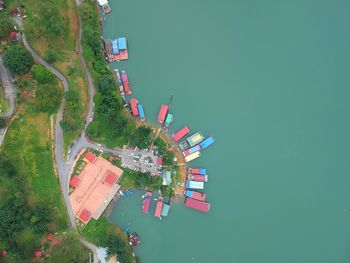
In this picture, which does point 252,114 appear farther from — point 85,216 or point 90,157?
point 85,216

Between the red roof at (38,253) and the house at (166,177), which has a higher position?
the house at (166,177)

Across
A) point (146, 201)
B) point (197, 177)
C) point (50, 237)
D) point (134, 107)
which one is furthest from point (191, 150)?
point (50, 237)

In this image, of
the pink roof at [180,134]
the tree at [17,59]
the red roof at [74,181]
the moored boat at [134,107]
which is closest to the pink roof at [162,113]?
the pink roof at [180,134]

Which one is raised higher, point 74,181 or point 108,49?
point 108,49

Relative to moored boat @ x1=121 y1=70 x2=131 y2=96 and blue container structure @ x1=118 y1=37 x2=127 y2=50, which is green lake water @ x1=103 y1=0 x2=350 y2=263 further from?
blue container structure @ x1=118 y1=37 x2=127 y2=50

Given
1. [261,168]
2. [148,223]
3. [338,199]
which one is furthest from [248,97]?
[148,223]

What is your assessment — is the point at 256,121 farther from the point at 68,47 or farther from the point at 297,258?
the point at 68,47

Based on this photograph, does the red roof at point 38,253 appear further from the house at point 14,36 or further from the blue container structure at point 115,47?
the blue container structure at point 115,47
